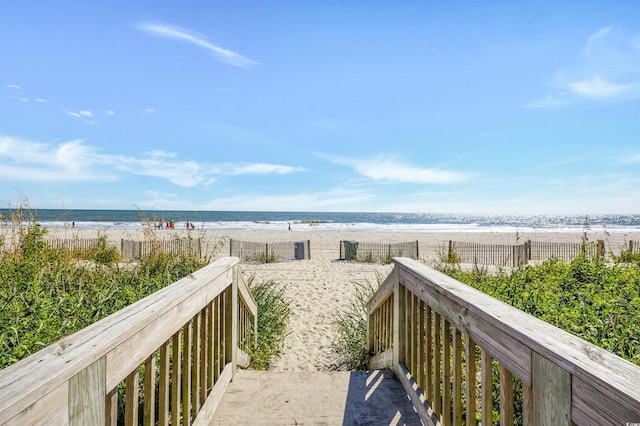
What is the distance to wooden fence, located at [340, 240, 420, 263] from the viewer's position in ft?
48.4

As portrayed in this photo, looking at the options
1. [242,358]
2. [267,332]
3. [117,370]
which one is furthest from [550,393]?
[267,332]

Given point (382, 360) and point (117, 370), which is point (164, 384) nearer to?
point (117, 370)

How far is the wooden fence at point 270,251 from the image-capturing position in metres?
14.6

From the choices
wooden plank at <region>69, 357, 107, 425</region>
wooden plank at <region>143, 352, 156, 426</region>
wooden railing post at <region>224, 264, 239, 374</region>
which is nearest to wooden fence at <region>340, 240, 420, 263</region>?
wooden railing post at <region>224, 264, 239, 374</region>

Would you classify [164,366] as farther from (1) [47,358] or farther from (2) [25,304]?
(2) [25,304]

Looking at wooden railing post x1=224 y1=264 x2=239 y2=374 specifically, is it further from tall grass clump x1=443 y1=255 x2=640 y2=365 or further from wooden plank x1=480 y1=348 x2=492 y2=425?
tall grass clump x1=443 y1=255 x2=640 y2=365

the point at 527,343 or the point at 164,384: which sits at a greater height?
the point at 527,343

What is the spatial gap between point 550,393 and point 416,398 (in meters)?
1.59

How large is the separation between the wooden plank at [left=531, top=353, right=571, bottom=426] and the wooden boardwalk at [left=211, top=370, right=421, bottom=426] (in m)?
1.61

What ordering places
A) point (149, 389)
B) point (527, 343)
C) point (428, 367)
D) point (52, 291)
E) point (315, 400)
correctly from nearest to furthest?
point (527, 343) < point (149, 389) < point (428, 367) < point (315, 400) < point (52, 291)

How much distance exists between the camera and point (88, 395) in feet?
3.43

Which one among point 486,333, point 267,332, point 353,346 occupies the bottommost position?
point 353,346

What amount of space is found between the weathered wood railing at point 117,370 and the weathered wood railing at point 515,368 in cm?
133

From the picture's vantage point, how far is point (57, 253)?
6.62m
